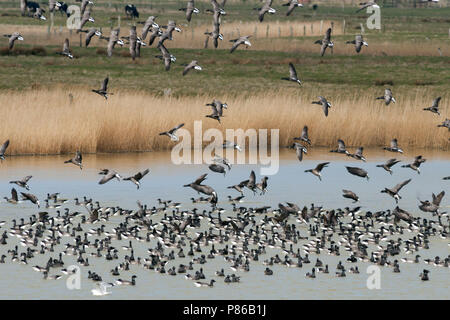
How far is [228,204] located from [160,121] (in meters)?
11.3

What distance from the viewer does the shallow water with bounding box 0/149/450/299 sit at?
725 inches

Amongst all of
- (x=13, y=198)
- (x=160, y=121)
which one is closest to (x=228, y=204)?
(x=13, y=198)

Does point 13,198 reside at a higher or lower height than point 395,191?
lower

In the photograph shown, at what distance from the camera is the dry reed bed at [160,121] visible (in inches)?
1443

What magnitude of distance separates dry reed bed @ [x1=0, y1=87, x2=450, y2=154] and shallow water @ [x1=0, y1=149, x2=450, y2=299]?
2.53 feet

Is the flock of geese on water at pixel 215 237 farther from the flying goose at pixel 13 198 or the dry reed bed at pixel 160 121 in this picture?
the dry reed bed at pixel 160 121

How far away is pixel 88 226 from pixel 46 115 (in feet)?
44.0

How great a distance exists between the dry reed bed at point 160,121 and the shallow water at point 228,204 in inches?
30.4

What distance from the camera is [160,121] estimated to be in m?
39.0

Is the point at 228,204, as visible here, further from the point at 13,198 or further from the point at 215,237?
the point at 13,198

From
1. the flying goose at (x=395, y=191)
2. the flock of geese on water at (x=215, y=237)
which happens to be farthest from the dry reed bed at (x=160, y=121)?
the flying goose at (x=395, y=191)
